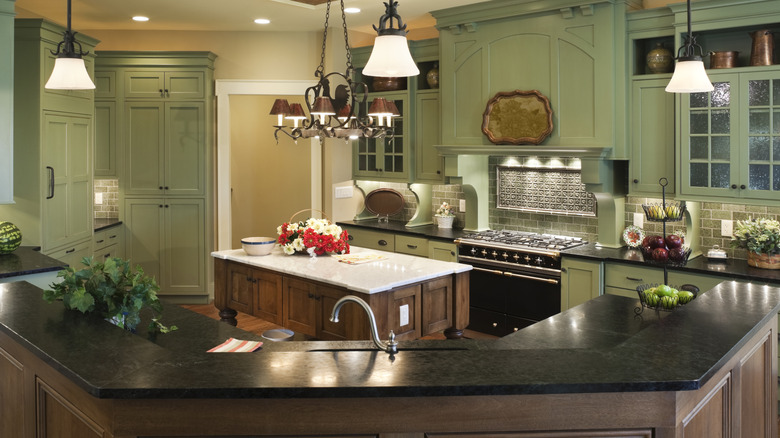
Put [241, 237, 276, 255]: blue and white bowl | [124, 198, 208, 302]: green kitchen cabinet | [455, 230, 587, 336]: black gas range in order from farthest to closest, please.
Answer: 1. [124, 198, 208, 302]: green kitchen cabinet
2. [455, 230, 587, 336]: black gas range
3. [241, 237, 276, 255]: blue and white bowl

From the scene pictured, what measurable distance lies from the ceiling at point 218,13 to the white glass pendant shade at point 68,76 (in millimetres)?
2744

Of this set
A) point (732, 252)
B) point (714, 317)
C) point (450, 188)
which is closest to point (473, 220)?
point (450, 188)

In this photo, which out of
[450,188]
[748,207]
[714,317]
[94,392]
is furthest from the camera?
[450,188]

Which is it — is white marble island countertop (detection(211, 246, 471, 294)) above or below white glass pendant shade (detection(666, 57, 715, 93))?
below

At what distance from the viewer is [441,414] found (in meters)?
1.74

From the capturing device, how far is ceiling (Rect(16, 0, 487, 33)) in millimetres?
5793

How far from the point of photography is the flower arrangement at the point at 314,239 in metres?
4.97

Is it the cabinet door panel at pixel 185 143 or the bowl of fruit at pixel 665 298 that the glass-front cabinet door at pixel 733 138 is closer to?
the bowl of fruit at pixel 665 298

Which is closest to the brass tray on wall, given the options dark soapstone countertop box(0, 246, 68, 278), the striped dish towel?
the striped dish towel

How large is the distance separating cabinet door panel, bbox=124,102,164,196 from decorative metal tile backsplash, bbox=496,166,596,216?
353 cm

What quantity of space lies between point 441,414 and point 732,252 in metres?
3.98

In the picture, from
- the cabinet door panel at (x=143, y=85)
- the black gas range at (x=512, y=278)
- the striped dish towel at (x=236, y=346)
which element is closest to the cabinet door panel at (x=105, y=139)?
the cabinet door panel at (x=143, y=85)

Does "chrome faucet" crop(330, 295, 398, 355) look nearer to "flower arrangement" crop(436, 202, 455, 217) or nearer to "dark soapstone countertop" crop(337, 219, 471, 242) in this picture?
"dark soapstone countertop" crop(337, 219, 471, 242)

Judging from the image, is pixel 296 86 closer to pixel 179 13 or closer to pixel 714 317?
pixel 179 13
